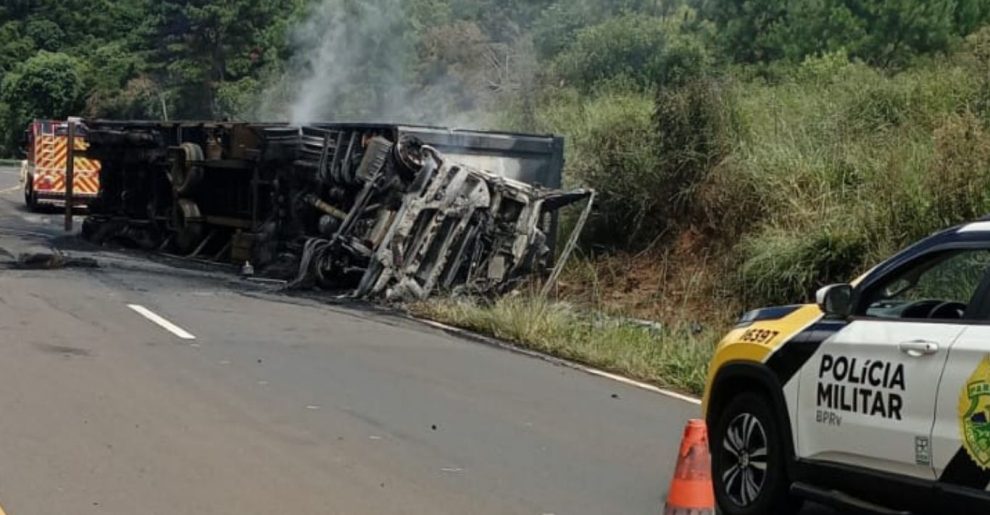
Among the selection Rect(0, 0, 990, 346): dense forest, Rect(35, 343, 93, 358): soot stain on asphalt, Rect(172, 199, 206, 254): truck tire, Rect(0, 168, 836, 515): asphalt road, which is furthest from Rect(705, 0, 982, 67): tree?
Rect(35, 343, 93, 358): soot stain on asphalt

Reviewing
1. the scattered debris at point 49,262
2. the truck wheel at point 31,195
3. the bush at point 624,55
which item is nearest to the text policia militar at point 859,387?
the scattered debris at point 49,262

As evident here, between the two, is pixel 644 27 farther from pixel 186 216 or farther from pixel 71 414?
pixel 71 414

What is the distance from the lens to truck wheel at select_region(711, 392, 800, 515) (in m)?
6.44

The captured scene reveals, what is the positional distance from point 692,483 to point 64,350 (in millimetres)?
7951

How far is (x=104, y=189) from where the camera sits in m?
26.5

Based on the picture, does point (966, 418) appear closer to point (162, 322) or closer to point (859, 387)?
point (859, 387)

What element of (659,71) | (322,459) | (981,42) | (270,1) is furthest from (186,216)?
(270,1)

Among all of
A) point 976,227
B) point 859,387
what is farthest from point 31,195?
point 976,227

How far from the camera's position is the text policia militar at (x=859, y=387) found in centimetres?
568

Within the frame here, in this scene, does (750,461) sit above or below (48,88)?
above

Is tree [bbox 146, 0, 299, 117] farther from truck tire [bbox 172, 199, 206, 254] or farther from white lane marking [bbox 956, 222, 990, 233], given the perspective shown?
white lane marking [bbox 956, 222, 990, 233]

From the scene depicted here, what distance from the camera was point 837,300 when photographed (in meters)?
6.16

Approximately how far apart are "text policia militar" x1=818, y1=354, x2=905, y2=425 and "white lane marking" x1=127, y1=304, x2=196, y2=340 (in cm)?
803

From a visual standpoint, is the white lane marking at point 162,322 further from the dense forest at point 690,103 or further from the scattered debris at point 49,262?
the dense forest at point 690,103
